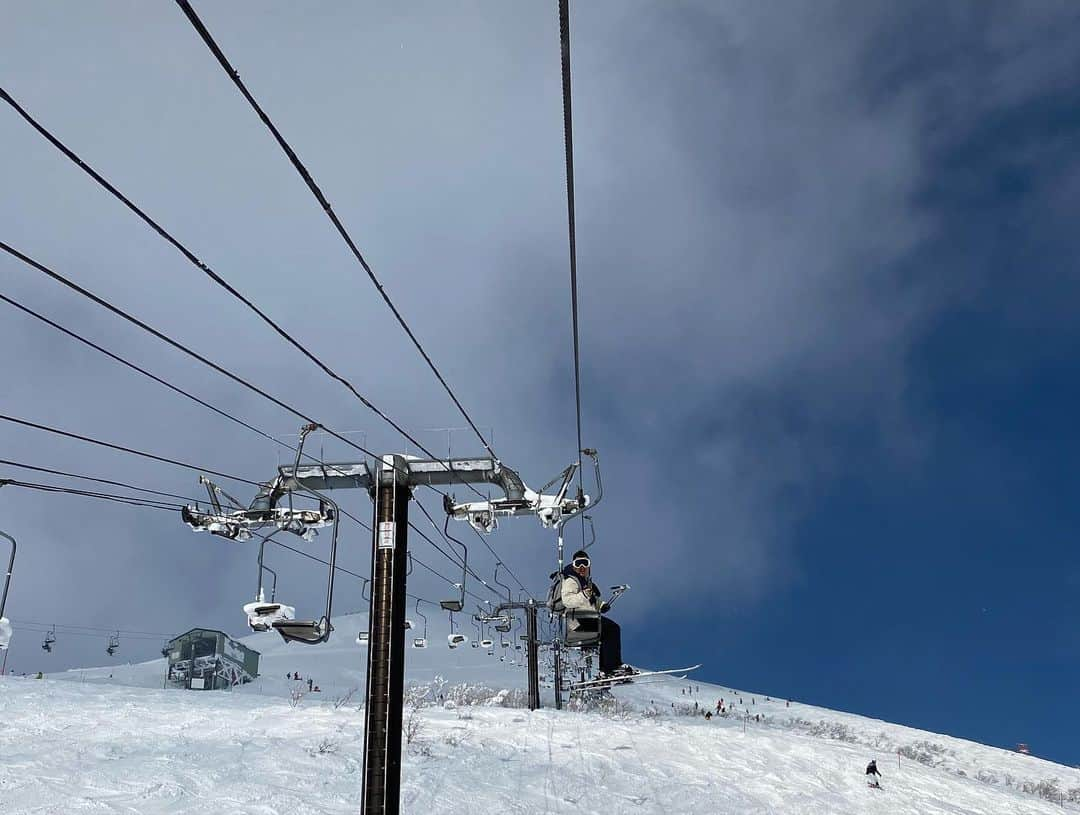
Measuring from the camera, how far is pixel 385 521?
13750 millimetres

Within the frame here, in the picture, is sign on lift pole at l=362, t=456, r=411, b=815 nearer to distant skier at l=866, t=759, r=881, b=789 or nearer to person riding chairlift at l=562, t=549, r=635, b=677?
person riding chairlift at l=562, t=549, r=635, b=677

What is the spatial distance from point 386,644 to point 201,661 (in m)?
48.7

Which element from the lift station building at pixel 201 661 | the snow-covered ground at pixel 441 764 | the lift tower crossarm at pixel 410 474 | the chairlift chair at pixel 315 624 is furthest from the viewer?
the lift station building at pixel 201 661

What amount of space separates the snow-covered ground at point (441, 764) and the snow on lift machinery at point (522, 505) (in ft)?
23.7

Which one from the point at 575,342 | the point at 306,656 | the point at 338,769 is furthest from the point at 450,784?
the point at 306,656

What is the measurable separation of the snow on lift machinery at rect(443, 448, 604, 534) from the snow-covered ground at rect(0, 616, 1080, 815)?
7217 mm

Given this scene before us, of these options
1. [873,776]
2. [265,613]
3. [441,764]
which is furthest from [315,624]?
[873,776]

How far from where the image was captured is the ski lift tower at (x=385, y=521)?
1288 cm

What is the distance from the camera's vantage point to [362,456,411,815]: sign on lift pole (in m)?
12.9

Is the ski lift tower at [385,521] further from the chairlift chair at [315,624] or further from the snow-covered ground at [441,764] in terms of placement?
the snow-covered ground at [441,764]

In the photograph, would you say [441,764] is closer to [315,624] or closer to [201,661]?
[315,624]

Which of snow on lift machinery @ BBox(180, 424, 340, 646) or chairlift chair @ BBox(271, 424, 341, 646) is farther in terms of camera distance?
snow on lift machinery @ BBox(180, 424, 340, 646)

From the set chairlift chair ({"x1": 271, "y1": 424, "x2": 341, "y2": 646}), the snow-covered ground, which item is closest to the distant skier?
the snow-covered ground

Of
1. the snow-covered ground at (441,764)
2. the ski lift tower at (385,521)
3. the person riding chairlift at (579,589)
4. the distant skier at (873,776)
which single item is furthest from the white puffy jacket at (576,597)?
the distant skier at (873,776)
